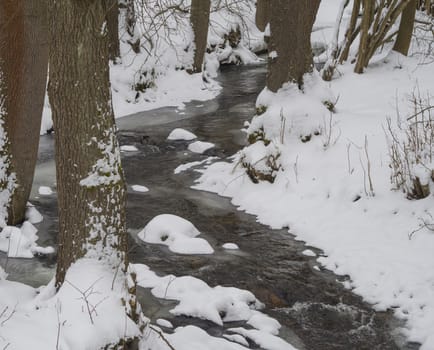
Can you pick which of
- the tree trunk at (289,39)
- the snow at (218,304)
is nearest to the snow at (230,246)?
the snow at (218,304)

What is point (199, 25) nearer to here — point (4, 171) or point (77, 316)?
point (4, 171)

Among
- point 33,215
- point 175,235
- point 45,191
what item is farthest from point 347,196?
point 45,191

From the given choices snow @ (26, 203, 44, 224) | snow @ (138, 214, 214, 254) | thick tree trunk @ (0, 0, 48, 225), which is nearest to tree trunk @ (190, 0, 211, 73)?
thick tree trunk @ (0, 0, 48, 225)

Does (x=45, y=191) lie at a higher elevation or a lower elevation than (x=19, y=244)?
lower

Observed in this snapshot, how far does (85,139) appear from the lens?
A: 4.33m

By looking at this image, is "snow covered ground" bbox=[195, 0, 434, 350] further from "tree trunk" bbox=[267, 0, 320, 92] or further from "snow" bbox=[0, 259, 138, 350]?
"snow" bbox=[0, 259, 138, 350]

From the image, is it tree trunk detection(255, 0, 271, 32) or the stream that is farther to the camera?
tree trunk detection(255, 0, 271, 32)

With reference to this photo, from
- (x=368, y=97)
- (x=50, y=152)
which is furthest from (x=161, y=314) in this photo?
(x=368, y=97)

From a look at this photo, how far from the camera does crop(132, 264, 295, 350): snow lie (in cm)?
532

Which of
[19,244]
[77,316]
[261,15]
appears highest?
[261,15]

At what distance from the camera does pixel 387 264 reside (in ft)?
21.4

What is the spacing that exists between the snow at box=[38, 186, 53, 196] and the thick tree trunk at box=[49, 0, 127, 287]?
470 centimetres

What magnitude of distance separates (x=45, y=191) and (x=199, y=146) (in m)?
3.33

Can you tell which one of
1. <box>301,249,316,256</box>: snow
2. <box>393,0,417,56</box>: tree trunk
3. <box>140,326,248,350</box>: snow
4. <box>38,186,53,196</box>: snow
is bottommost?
<box>38,186,53,196</box>: snow
